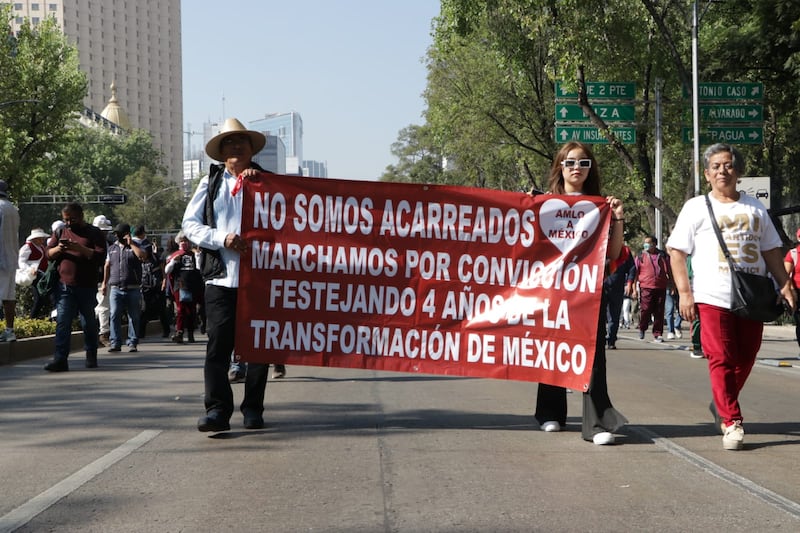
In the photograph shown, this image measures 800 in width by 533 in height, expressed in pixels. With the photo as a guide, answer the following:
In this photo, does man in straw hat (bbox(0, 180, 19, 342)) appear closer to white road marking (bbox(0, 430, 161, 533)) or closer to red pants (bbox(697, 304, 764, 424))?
white road marking (bbox(0, 430, 161, 533))

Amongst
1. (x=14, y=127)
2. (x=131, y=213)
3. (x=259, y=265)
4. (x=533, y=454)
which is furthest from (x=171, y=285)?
(x=131, y=213)

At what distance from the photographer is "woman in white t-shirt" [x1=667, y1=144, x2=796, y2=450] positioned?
6.82m

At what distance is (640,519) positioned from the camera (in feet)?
15.8

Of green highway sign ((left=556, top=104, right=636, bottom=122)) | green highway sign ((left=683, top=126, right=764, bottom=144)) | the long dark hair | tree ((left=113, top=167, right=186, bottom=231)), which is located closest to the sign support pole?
green highway sign ((left=683, top=126, right=764, bottom=144))

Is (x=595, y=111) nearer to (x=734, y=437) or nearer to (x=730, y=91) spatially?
(x=730, y=91)

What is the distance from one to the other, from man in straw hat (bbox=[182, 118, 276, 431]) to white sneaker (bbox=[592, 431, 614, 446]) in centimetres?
219

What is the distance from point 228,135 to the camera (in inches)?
289

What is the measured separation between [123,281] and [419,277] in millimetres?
8968

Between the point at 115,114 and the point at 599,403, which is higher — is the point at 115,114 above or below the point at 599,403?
above

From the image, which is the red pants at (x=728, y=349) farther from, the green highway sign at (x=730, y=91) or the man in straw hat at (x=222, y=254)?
the green highway sign at (x=730, y=91)

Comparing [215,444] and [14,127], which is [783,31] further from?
[14,127]

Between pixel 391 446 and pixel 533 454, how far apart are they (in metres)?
0.86

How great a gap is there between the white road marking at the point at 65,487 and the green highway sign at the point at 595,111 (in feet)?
71.5

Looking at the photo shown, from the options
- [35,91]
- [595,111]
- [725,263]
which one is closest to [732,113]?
[595,111]
